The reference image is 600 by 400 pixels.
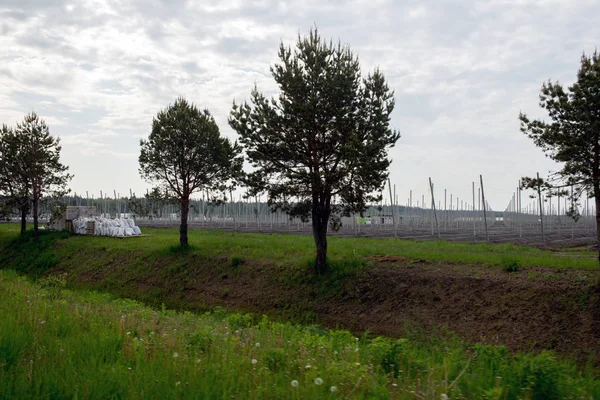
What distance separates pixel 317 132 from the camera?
19719 mm

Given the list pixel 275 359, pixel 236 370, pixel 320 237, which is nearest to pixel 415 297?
pixel 320 237

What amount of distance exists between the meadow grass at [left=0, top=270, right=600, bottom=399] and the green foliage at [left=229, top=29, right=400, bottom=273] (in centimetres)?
1237

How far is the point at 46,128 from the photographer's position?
38.9 meters

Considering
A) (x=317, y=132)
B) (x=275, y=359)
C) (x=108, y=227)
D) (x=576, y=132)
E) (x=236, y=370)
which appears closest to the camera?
(x=236, y=370)

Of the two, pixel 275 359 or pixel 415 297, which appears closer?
pixel 275 359

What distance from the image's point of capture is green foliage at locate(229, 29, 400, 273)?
62.6 ft

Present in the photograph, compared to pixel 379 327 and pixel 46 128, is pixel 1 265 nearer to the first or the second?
pixel 46 128

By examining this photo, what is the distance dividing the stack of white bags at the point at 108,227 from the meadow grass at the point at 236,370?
32.3 meters

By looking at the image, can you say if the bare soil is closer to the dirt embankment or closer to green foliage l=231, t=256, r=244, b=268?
the dirt embankment

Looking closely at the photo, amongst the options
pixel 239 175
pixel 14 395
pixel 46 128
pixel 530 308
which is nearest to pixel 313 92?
pixel 239 175

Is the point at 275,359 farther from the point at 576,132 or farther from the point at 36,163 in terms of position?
the point at 36,163

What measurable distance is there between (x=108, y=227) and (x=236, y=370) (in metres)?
36.7

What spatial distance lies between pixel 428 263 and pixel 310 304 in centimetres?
491

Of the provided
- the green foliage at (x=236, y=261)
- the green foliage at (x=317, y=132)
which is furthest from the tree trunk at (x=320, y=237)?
the green foliage at (x=236, y=261)
